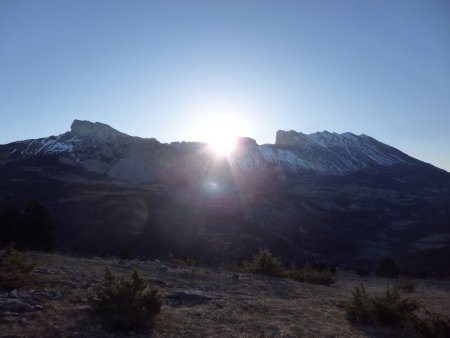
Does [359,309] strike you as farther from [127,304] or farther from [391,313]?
[127,304]

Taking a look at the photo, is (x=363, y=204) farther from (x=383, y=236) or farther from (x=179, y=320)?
(x=179, y=320)

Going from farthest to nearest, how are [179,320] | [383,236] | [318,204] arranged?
[318,204] < [383,236] < [179,320]

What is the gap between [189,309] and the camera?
944 cm

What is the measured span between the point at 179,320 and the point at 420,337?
4.81m

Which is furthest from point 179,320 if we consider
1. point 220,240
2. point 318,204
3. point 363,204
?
point 363,204

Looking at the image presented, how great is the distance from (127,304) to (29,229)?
24.3m

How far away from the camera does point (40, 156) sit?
138375 mm

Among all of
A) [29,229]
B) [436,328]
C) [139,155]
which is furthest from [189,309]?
[139,155]

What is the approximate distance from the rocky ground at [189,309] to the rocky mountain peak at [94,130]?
145998mm

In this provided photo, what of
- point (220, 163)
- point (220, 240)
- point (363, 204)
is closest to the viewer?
point (220, 240)

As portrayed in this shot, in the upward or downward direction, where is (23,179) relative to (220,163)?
downward

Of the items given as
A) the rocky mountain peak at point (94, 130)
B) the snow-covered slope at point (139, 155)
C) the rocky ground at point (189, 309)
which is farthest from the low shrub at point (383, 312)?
the rocky mountain peak at point (94, 130)

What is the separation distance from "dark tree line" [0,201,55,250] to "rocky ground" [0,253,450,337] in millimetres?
15909

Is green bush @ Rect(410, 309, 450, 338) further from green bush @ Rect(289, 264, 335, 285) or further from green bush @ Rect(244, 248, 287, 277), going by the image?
green bush @ Rect(289, 264, 335, 285)
